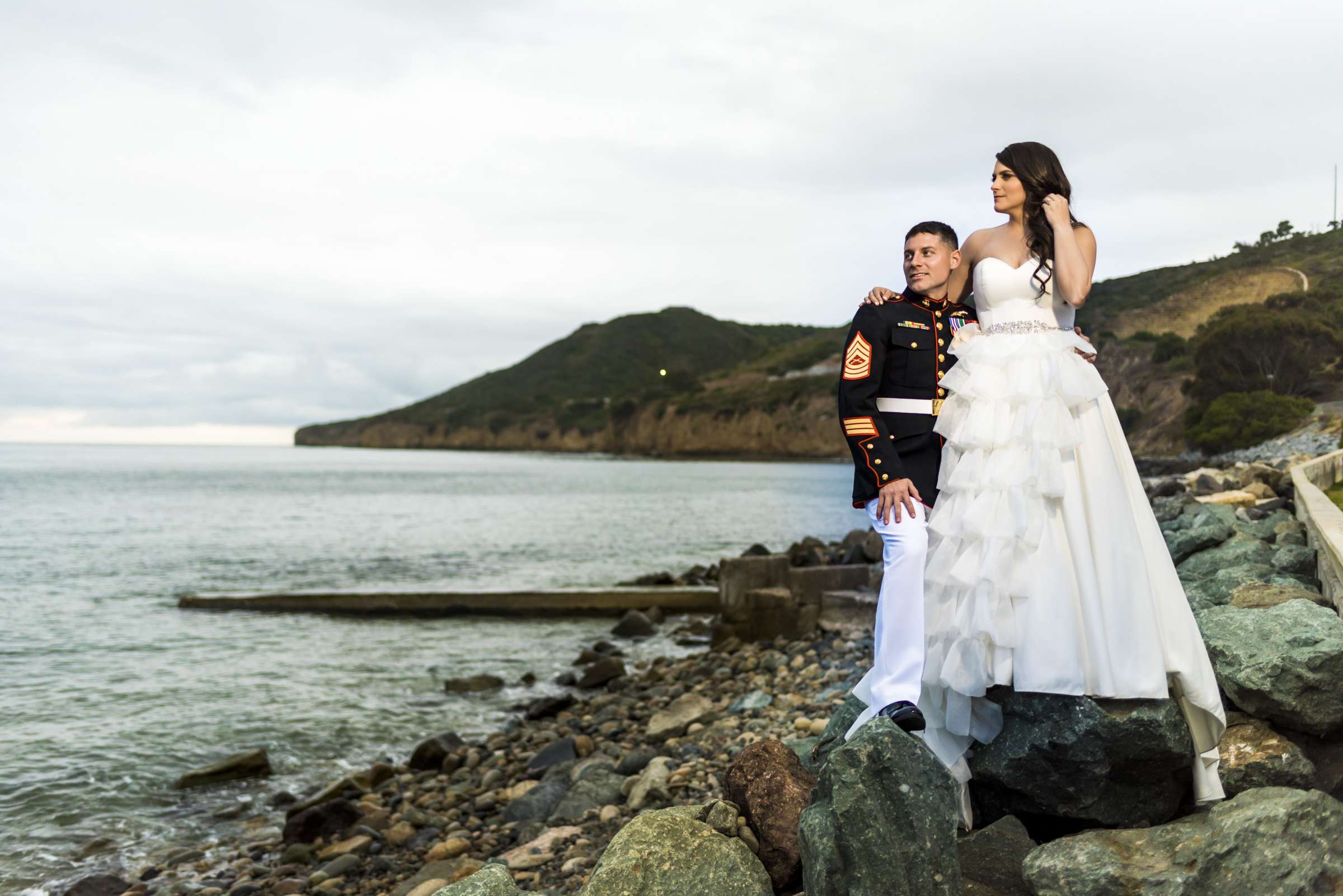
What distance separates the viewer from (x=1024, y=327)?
11.5 feet

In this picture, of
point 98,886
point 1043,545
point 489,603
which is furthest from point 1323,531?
point 489,603

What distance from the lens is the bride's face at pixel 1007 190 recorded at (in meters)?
3.59

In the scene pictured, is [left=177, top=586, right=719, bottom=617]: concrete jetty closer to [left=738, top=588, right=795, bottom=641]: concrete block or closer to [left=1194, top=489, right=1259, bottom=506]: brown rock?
[left=738, top=588, right=795, bottom=641]: concrete block

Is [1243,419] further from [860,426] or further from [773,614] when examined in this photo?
[860,426]

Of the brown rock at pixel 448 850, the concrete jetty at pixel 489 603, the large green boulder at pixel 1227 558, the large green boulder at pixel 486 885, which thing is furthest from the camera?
the concrete jetty at pixel 489 603

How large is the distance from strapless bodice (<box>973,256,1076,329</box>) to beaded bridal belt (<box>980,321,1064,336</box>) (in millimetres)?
11

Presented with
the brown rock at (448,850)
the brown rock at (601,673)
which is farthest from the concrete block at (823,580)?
the brown rock at (448,850)

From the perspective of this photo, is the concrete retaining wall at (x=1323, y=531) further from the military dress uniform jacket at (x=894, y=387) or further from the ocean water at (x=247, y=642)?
the ocean water at (x=247, y=642)

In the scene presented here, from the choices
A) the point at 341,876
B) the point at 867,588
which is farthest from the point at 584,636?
the point at 341,876

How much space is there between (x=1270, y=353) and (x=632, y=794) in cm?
3929

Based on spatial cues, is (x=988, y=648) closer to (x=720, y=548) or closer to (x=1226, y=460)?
(x=720, y=548)

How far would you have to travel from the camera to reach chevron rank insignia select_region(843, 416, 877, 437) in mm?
3635

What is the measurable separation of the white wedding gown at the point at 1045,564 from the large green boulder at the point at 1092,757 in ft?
0.21

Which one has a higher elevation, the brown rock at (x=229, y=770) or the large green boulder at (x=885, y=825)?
the large green boulder at (x=885, y=825)
